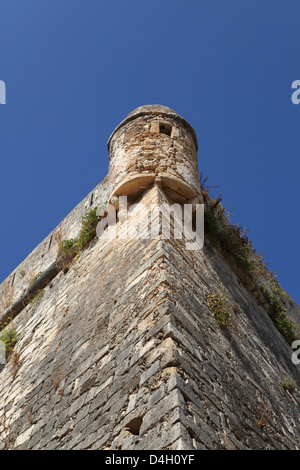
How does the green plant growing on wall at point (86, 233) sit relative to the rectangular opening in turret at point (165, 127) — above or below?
below

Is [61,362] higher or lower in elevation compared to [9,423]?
higher

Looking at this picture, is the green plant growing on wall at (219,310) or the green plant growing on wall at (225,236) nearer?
the green plant growing on wall at (219,310)

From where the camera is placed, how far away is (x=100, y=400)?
11.1 ft

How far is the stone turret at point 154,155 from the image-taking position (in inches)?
222

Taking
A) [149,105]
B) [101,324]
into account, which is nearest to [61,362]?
[101,324]

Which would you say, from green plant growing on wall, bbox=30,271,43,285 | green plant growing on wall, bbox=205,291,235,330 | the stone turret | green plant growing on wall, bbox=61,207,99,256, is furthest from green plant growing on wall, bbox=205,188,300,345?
green plant growing on wall, bbox=30,271,43,285

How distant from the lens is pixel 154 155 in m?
5.88

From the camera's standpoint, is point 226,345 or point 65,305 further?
point 65,305

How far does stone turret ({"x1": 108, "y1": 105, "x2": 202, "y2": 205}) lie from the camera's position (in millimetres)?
5648

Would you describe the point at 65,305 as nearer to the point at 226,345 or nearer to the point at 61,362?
the point at 61,362

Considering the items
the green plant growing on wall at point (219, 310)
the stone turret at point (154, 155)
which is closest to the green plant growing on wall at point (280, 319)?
the stone turret at point (154, 155)

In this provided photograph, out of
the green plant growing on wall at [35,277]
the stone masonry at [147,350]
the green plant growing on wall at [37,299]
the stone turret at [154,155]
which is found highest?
the stone turret at [154,155]

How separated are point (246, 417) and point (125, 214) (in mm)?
2690

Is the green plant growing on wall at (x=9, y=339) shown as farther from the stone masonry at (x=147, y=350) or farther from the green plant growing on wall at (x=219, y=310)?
the green plant growing on wall at (x=219, y=310)
